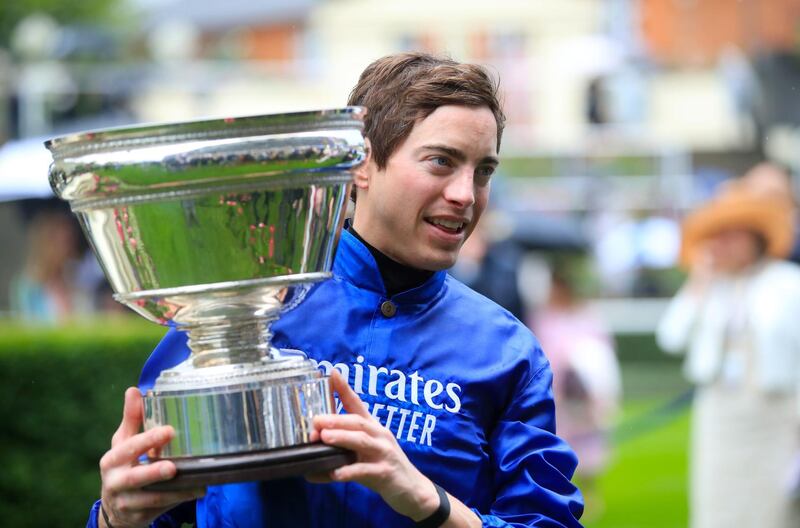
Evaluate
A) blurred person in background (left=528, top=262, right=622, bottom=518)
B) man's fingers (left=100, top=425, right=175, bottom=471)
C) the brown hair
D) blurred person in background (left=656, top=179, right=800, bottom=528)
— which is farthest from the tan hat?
man's fingers (left=100, top=425, right=175, bottom=471)

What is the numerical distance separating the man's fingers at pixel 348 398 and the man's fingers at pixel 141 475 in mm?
258

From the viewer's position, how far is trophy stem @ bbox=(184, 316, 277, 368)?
2.01 metres

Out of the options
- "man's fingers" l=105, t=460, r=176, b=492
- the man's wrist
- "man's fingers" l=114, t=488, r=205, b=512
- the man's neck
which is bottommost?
the man's wrist

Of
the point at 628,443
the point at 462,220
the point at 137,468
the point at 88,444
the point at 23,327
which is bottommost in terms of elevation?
the point at 628,443

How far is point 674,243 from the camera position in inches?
875

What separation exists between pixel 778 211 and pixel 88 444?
371 centimetres

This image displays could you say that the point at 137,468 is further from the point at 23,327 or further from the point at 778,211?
the point at 778,211

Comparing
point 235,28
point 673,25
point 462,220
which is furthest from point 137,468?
point 235,28

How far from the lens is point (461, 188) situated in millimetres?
2188

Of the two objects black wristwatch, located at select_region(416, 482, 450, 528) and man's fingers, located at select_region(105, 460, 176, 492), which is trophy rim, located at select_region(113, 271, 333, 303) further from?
black wristwatch, located at select_region(416, 482, 450, 528)

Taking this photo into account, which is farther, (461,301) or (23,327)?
(23,327)

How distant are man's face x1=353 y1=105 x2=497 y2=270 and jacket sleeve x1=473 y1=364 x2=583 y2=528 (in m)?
0.25

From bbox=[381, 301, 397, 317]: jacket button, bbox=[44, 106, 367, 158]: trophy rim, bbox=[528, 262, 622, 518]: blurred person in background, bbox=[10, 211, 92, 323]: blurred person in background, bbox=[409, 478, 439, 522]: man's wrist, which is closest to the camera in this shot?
bbox=[44, 106, 367, 158]: trophy rim

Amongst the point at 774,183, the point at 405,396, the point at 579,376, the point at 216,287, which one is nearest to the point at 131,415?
the point at 216,287
